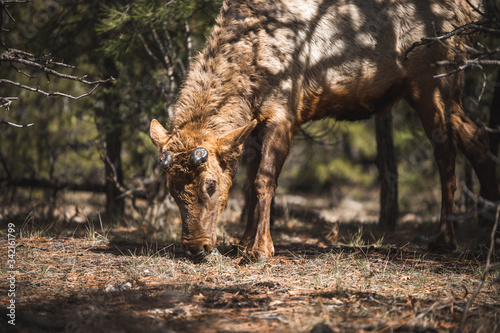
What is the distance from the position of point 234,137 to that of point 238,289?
1560 mm

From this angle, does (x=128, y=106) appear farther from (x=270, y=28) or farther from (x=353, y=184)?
(x=353, y=184)

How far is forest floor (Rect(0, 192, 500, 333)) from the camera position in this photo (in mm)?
2764

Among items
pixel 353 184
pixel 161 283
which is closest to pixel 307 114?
pixel 161 283

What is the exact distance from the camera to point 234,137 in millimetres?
4402

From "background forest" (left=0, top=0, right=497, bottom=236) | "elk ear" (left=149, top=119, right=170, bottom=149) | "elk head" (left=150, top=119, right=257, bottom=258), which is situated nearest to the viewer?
"elk head" (left=150, top=119, right=257, bottom=258)

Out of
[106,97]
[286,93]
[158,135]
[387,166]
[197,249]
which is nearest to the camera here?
[197,249]

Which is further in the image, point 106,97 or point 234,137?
point 106,97

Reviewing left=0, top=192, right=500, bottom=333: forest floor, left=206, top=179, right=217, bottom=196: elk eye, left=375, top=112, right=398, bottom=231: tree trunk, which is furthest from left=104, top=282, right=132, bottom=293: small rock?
left=375, top=112, right=398, bottom=231: tree trunk

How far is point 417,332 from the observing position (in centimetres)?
266

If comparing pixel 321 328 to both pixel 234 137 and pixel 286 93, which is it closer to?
pixel 234 137

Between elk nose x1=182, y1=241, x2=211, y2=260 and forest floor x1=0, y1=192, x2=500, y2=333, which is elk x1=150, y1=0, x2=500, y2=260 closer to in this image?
elk nose x1=182, y1=241, x2=211, y2=260

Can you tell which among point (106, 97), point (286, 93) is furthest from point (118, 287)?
point (106, 97)

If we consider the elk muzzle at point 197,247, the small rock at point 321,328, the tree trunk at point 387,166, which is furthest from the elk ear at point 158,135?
the tree trunk at point 387,166

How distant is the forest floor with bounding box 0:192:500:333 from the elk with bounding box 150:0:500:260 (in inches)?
18.6
